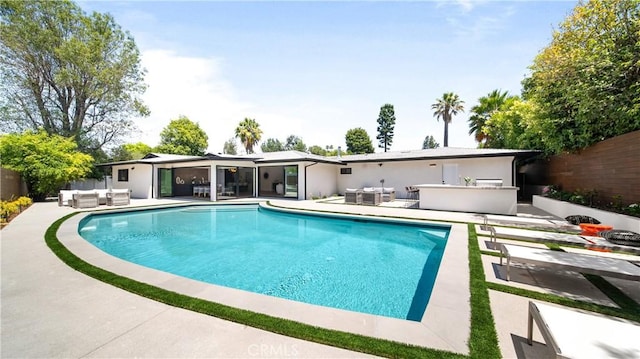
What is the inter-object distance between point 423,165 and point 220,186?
503 inches

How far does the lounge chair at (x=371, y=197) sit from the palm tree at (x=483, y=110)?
13.2m

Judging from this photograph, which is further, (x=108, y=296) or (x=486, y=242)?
(x=486, y=242)

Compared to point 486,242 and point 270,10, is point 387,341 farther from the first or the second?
point 270,10

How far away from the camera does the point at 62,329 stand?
8.18ft

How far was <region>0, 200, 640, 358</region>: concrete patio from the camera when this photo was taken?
2.16 m

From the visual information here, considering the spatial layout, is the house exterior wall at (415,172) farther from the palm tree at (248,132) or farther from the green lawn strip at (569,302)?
the palm tree at (248,132)

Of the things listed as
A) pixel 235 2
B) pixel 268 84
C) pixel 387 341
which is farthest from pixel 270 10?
pixel 387 341

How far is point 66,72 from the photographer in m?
17.8

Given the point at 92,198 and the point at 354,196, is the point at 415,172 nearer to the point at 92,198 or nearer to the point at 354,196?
the point at 354,196

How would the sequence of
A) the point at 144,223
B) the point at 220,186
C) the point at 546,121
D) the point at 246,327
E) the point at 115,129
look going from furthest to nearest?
the point at 115,129 < the point at 220,186 < the point at 144,223 < the point at 546,121 < the point at 246,327

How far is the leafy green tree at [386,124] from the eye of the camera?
1604 inches

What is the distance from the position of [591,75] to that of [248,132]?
1257 inches

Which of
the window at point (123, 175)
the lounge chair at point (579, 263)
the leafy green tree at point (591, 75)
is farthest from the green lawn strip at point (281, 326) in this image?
the window at point (123, 175)

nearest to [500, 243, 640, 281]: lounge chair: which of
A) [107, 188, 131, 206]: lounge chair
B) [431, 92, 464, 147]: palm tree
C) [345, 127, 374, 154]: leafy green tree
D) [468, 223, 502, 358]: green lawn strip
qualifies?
A: [468, 223, 502, 358]: green lawn strip
